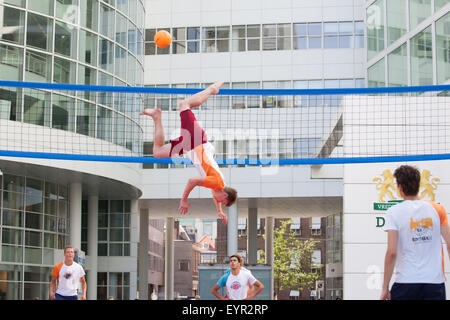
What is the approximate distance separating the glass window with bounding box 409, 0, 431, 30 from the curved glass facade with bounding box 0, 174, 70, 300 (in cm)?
1661

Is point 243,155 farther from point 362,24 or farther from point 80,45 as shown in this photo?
point 362,24

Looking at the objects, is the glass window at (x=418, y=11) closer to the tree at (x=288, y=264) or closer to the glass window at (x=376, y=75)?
the glass window at (x=376, y=75)

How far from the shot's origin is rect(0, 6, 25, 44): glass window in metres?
26.2

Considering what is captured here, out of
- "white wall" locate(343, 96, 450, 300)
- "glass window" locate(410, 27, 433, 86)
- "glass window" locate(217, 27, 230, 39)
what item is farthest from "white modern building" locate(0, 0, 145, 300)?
"glass window" locate(410, 27, 433, 86)

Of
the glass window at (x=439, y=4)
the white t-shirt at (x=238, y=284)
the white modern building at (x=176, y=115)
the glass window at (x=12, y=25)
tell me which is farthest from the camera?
the glass window at (x=12, y=25)

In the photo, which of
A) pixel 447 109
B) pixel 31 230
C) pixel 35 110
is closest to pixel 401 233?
pixel 447 109

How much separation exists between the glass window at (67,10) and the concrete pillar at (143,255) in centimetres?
1754

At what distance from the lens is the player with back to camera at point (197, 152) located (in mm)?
9508

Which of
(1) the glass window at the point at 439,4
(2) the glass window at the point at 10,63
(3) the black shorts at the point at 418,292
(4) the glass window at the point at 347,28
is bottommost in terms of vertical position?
(3) the black shorts at the point at 418,292

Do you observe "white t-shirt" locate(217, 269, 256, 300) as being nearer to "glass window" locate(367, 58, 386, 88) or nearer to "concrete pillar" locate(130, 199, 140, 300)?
"glass window" locate(367, 58, 386, 88)

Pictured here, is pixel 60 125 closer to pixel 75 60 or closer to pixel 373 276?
pixel 75 60

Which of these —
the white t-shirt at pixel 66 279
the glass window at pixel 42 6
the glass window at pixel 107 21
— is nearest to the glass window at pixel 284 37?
the glass window at pixel 107 21

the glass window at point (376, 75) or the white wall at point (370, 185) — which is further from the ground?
the glass window at point (376, 75)
